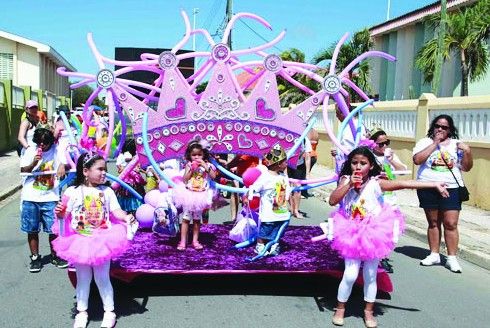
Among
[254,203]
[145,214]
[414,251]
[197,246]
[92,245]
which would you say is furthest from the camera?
[414,251]

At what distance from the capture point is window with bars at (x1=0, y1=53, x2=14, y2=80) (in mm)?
34656

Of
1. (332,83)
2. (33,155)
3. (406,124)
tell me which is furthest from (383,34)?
(33,155)

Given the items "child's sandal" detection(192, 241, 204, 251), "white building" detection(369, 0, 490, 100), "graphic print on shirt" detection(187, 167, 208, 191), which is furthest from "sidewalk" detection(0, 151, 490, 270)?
"white building" detection(369, 0, 490, 100)

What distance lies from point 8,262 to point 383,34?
2431 centimetres

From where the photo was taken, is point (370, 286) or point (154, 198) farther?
point (154, 198)

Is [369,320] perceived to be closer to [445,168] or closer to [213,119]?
[445,168]

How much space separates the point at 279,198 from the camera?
18.7ft

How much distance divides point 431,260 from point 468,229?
2.21 m

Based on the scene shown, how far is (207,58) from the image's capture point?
6816 millimetres

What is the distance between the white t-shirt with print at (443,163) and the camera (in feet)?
21.1

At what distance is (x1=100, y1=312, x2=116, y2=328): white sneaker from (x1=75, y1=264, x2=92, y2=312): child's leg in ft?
0.60

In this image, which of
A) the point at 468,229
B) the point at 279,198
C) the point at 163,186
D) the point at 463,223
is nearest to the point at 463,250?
the point at 468,229

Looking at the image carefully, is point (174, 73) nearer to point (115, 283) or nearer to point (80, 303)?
point (115, 283)

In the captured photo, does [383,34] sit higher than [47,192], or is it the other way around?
[383,34]
